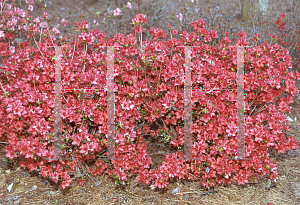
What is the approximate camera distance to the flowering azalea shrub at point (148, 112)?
2279 millimetres

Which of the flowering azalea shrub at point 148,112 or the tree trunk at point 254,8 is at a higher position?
the tree trunk at point 254,8

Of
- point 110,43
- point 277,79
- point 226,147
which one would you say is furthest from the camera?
point 110,43

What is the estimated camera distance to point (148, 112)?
8.40 ft

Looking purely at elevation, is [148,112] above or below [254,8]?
below

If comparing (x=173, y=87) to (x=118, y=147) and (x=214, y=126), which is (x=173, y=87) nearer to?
(x=214, y=126)

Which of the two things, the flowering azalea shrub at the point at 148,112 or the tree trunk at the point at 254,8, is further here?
the tree trunk at the point at 254,8

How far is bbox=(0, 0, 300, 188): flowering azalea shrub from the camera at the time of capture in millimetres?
2279

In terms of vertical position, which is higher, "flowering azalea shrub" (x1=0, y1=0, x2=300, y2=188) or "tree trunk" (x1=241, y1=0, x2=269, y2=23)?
"tree trunk" (x1=241, y1=0, x2=269, y2=23)

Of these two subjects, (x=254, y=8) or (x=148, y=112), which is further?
(x=254, y=8)

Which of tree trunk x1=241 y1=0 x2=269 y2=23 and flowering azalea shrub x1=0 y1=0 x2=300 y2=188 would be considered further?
tree trunk x1=241 y1=0 x2=269 y2=23

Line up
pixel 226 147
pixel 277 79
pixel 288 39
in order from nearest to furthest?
pixel 226 147, pixel 277 79, pixel 288 39

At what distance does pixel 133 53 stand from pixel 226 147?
119 cm

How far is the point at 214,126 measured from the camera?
2410mm

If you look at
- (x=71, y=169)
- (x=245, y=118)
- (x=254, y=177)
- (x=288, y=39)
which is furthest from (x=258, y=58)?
(x=288, y=39)
